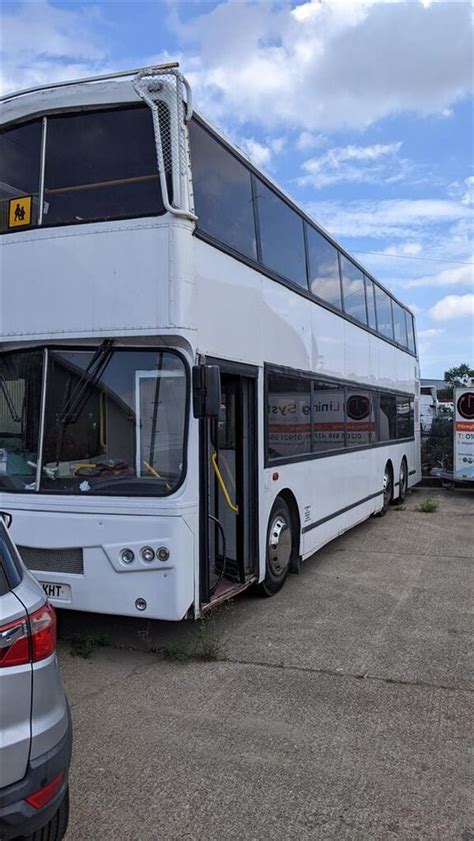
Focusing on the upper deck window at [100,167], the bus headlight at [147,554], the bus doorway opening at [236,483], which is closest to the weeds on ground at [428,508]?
the bus doorway opening at [236,483]

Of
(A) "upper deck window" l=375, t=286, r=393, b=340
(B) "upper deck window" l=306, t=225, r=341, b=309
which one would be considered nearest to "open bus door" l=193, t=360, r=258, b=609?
(B) "upper deck window" l=306, t=225, r=341, b=309

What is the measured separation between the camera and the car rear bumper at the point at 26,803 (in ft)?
7.76

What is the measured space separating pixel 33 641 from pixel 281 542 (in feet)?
15.4

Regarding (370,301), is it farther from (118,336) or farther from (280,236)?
(118,336)

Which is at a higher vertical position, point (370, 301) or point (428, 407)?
point (370, 301)

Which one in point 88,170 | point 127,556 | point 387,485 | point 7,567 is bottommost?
point 387,485

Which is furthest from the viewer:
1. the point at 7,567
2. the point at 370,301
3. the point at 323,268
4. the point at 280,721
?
the point at 370,301

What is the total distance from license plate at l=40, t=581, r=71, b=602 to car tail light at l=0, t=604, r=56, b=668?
2.51 metres

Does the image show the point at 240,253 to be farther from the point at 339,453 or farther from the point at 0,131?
the point at 339,453

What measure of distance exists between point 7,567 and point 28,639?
312 millimetres

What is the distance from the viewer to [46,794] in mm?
2496

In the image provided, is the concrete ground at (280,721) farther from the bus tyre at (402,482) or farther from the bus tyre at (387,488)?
the bus tyre at (402,482)

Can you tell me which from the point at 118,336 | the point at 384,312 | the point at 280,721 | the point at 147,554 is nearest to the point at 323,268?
the point at 384,312

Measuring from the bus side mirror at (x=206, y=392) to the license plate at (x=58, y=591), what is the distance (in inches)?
64.8
